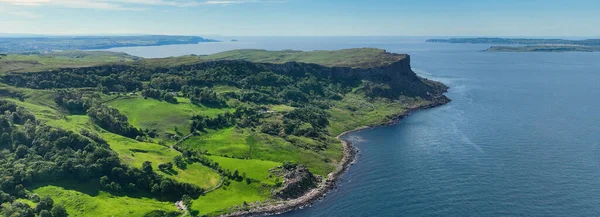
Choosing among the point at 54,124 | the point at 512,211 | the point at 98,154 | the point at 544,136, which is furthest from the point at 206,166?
the point at 544,136

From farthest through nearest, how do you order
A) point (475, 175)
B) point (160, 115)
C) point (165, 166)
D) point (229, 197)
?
point (160, 115) → point (475, 175) → point (165, 166) → point (229, 197)

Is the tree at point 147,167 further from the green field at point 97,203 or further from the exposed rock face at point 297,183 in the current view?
the exposed rock face at point 297,183

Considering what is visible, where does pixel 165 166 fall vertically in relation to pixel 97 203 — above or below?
above

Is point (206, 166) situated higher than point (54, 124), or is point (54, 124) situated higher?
point (54, 124)

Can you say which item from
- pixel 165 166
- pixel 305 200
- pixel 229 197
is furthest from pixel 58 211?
pixel 305 200

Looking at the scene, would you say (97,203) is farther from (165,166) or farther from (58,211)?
(165,166)

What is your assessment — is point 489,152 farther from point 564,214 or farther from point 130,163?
point 130,163

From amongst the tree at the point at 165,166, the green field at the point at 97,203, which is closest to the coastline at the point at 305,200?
the green field at the point at 97,203

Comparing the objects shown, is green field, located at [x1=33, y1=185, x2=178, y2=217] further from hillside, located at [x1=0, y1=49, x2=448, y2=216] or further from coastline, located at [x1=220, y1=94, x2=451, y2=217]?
coastline, located at [x1=220, y1=94, x2=451, y2=217]

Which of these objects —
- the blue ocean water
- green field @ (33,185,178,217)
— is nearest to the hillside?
green field @ (33,185,178,217)
